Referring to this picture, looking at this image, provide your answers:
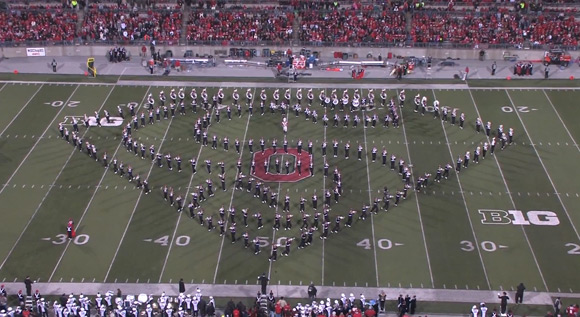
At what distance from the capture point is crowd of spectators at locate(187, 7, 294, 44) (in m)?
55.7

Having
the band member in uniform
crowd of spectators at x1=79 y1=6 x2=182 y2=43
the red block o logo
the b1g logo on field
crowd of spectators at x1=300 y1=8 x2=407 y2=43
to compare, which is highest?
crowd of spectators at x1=300 y1=8 x2=407 y2=43

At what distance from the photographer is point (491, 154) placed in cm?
4212

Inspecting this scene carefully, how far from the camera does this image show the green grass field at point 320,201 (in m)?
33.9

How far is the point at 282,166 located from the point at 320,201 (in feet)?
11.6

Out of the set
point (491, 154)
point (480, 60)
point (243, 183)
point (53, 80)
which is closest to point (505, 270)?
point (491, 154)

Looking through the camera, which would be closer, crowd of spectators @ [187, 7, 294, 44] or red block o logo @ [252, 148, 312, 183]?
red block o logo @ [252, 148, 312, 183]

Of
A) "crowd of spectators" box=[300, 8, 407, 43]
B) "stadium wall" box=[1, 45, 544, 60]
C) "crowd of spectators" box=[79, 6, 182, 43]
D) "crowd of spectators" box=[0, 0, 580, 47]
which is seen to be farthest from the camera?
"crowd of spectators" box=[79, 6, 182, 43]

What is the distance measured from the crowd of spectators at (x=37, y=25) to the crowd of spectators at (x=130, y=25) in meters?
0.99

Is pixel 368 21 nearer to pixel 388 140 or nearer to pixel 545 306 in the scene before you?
pixel 388 140

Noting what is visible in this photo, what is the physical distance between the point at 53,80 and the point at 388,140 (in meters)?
20.0

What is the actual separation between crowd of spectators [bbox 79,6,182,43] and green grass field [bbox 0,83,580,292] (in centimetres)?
869

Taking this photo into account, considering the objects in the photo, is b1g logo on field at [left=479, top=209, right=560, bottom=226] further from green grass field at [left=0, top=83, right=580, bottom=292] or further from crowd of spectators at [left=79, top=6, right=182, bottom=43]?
crowd of spectators at [left=79, top=6, right=182, bottom=43]

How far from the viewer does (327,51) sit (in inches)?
2162

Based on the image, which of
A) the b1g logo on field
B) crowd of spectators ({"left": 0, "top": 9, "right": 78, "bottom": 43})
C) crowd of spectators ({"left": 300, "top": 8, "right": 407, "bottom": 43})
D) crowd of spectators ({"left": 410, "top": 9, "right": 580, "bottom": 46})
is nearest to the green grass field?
the b1g logo on field
